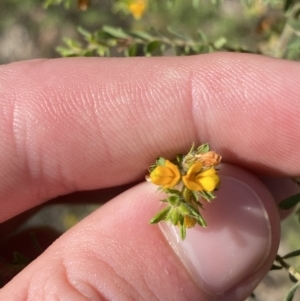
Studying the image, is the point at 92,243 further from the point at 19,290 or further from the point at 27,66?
the point at 27,66

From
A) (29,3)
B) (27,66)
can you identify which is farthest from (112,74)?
(29,3)

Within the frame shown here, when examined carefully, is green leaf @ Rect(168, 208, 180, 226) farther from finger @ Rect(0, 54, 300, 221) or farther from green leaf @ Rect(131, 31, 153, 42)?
green leaf @ Rect(131, 31, 153, 42)

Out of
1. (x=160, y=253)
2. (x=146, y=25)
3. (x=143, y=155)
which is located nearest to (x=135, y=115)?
(x=143, y=155)

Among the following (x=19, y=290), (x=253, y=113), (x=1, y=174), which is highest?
(x=253, y=113)

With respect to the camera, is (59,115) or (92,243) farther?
(59,115)

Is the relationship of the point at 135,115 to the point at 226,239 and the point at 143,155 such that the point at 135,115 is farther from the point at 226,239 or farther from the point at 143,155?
the point at 226,239

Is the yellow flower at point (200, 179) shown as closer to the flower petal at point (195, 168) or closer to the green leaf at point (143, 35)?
the flower petal at point (195, 168)

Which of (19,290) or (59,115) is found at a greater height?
(59,115)

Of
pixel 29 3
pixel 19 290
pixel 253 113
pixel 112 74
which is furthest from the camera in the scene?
pixel 29 3
